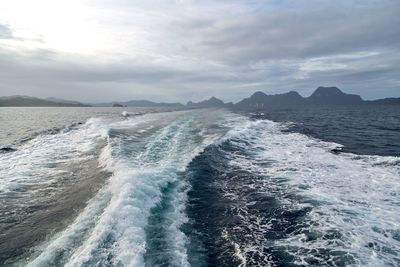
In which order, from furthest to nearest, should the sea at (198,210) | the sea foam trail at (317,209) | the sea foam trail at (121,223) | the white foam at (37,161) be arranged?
the white foam at (37,161) → the sea foam trail at (317,209) → the sea at (198,210) → the sea foam trail at (121,223)

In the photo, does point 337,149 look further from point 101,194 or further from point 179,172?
point 101,194

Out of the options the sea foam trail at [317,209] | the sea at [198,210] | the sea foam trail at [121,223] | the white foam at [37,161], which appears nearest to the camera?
the sea foam trail at [121,223]

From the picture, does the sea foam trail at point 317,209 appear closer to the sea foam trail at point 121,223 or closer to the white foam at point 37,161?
the sea foam trail at point 121,223

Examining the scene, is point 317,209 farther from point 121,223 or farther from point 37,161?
point 37,161

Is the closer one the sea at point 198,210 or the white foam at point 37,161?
the sea at point 198,210

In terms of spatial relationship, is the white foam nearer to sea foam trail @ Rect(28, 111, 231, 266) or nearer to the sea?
Answer: the sea

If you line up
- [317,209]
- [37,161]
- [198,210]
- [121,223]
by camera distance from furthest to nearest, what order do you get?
[37,161] → [198,210] → [317,209] → [121,223]

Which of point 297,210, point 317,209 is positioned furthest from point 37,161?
point 317,209

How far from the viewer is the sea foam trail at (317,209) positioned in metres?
5.52

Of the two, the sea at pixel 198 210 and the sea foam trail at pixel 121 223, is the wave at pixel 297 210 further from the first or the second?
the sea foam trail at pixel 121 223

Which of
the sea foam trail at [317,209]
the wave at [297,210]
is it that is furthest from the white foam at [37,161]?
the sea foam trail at [317,209]

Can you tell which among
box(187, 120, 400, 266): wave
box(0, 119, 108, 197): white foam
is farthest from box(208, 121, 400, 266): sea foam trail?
box(0, 119, 108, 197): white foam

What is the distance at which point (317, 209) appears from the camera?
24.6 feet

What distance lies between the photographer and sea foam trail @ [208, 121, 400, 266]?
18.1ft
